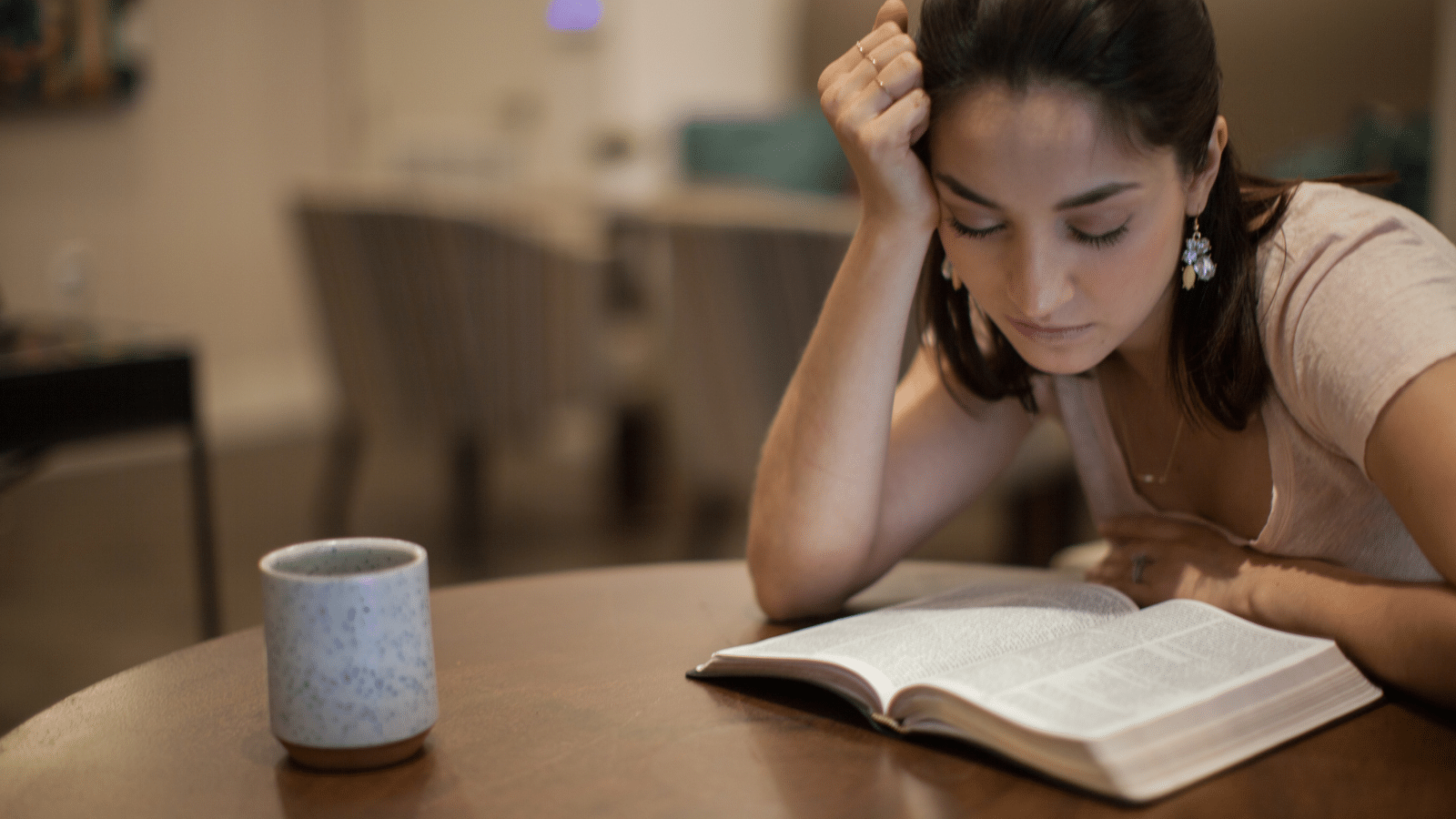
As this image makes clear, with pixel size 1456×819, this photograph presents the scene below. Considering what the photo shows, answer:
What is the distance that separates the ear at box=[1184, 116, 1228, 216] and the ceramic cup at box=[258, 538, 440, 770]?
616mm

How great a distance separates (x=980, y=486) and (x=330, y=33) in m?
4.49

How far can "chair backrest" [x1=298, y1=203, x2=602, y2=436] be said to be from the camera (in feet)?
9.71

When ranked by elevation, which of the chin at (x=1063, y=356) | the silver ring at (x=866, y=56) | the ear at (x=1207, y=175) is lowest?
the chin at (x=1063, y=356)

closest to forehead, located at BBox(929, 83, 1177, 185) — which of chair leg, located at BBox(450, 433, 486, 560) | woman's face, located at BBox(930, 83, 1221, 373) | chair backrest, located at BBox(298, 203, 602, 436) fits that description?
woman's face, located at BBox(930, 83, 1221, 373)

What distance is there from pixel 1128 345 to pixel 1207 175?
176 mm

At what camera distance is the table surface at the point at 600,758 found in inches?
25.6

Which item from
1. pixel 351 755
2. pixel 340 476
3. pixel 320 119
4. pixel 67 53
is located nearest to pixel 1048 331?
pixel 351 755

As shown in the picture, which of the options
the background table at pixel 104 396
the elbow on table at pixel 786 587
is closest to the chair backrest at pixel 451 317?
the background table at pixel 104 396

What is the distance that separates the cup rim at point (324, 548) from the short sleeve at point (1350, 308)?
0.60m

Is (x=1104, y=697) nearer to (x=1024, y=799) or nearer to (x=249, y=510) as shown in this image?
(x=1024, y=799)

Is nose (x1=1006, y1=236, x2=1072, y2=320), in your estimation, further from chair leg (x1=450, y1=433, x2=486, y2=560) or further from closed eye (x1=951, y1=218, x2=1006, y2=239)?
chair leg (x1=450, y1=433, x2=486, y2=560)

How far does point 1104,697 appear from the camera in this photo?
0.68 meters

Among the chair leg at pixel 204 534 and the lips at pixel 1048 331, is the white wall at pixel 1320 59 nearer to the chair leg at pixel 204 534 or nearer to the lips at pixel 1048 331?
the chair leg at pixel 204 534

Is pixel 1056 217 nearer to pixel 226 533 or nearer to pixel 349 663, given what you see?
pixel 349 663
